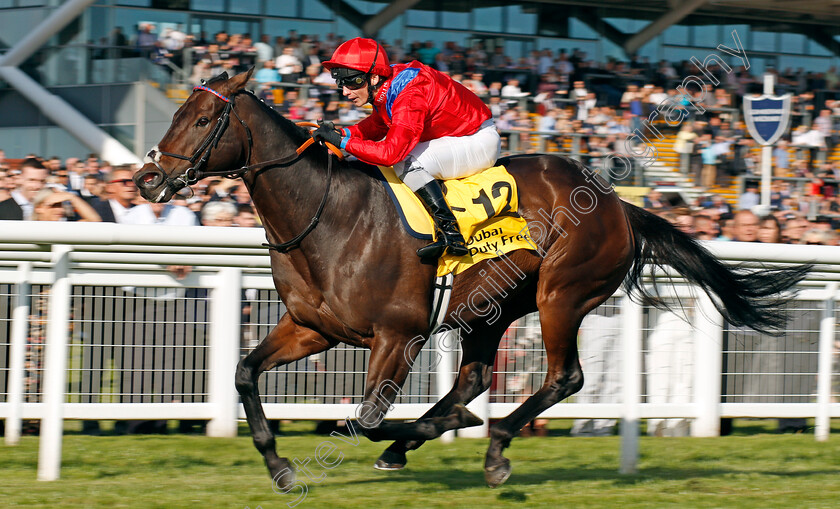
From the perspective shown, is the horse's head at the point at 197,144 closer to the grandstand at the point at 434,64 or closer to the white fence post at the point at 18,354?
the white fence post at the point at 18,354

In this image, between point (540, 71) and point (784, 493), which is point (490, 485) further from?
point (540, 71)

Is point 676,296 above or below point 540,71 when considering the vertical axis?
below

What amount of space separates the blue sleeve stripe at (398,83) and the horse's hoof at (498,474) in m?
1.47

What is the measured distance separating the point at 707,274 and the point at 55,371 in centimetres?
290

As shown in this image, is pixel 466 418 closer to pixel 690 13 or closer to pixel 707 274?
pixel 707 274

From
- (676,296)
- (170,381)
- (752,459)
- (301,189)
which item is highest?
(301,189)

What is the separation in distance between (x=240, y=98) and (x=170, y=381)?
1752 mm

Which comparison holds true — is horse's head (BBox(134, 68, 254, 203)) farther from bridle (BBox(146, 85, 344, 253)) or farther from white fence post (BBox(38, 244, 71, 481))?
white fence post (BBox(38, 244, 71, 481))

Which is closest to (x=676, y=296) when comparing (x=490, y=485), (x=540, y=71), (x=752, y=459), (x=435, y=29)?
(x=752, y=459)

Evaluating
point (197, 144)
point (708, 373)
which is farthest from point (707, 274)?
point (197, 144)

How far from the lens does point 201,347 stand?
497cm

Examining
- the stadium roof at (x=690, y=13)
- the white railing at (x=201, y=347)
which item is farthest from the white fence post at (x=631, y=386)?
the stadium roof at (x=690, y=13)

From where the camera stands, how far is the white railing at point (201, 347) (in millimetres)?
4398

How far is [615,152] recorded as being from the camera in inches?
450
